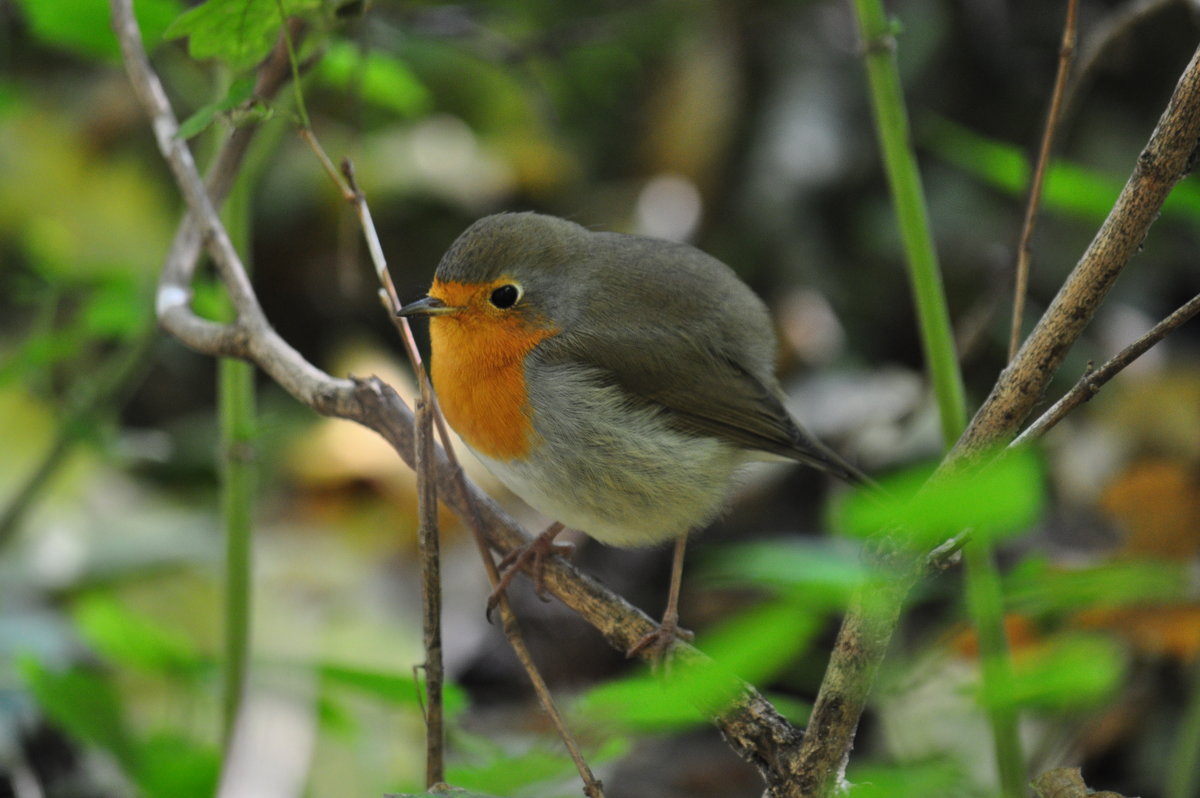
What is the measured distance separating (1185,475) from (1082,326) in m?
2.42

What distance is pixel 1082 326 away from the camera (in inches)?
49.1

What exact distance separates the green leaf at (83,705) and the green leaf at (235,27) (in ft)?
4.03

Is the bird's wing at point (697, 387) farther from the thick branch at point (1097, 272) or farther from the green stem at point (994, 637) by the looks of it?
the thick branch at point (1097, 272)

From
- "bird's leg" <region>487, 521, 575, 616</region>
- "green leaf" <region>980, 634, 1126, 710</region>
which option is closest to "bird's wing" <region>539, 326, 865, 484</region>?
"bird's leg" <region>487, 521, 575, 616</region>

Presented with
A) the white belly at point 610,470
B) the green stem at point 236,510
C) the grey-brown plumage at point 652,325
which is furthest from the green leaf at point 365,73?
the white belly at point 610,470

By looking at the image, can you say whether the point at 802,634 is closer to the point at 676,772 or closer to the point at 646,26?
the point at 676,772

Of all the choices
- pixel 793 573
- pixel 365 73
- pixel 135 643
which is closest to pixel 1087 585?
pixel 793 573

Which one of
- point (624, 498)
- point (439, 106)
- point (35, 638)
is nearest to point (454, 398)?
point (624, 498)

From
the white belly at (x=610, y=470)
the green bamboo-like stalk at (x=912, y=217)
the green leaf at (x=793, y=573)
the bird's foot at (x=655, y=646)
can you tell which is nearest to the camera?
the green leaf at (x=793, y=573)

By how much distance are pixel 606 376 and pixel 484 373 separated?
9.3 inches

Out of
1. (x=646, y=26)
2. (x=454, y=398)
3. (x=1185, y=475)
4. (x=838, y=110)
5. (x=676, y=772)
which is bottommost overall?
(x=676, y=772)

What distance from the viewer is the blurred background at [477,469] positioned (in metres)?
2.35

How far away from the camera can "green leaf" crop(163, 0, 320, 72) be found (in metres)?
1.47

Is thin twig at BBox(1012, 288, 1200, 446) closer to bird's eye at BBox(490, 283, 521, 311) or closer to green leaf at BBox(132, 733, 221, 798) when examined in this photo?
bird's eye at BBox(490, 283, 521, 311)
